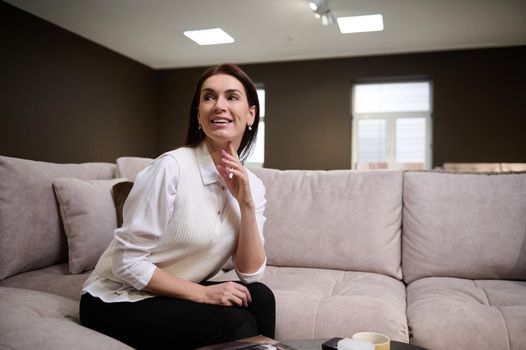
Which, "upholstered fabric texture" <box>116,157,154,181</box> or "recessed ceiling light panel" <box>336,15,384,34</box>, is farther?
"recessed ceiling light panel" <box>336,15,384,34</box>

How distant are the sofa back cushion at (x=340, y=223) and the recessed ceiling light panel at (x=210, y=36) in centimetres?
410

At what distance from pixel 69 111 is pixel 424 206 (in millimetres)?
5229

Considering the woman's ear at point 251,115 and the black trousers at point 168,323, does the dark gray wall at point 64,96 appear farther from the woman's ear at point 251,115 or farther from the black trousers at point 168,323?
the black trousers at point 168,323

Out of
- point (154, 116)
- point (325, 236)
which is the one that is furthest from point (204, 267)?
point (154, 116)

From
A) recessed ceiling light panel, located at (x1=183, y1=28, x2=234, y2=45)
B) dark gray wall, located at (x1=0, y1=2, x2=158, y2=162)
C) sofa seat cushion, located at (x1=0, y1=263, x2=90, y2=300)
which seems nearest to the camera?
sofa seat cushion, located at (x1=0, y1=263, x2=90, y2=300)

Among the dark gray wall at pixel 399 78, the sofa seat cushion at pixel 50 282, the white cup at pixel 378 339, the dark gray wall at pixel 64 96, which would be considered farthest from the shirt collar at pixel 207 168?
the dark gray wall at pixel 399 78

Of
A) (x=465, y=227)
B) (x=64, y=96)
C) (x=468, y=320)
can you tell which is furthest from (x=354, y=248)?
(x=64, y=96)

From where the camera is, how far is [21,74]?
5125 millimetres

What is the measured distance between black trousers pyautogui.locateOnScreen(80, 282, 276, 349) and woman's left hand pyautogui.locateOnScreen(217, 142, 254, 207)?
32cm

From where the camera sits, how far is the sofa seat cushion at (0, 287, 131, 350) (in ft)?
3.24

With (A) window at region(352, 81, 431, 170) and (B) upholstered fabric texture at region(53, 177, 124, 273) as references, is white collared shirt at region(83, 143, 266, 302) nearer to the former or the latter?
(B) upholstered fabric texture at region(53, 177, 124, 273)

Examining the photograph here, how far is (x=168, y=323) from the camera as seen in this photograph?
1071mm

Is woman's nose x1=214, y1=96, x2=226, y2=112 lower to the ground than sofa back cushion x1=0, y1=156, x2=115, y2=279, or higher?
higher

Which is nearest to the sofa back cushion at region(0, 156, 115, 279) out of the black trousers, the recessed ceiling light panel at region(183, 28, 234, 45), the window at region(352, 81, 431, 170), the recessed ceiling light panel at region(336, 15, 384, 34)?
the black trousers
